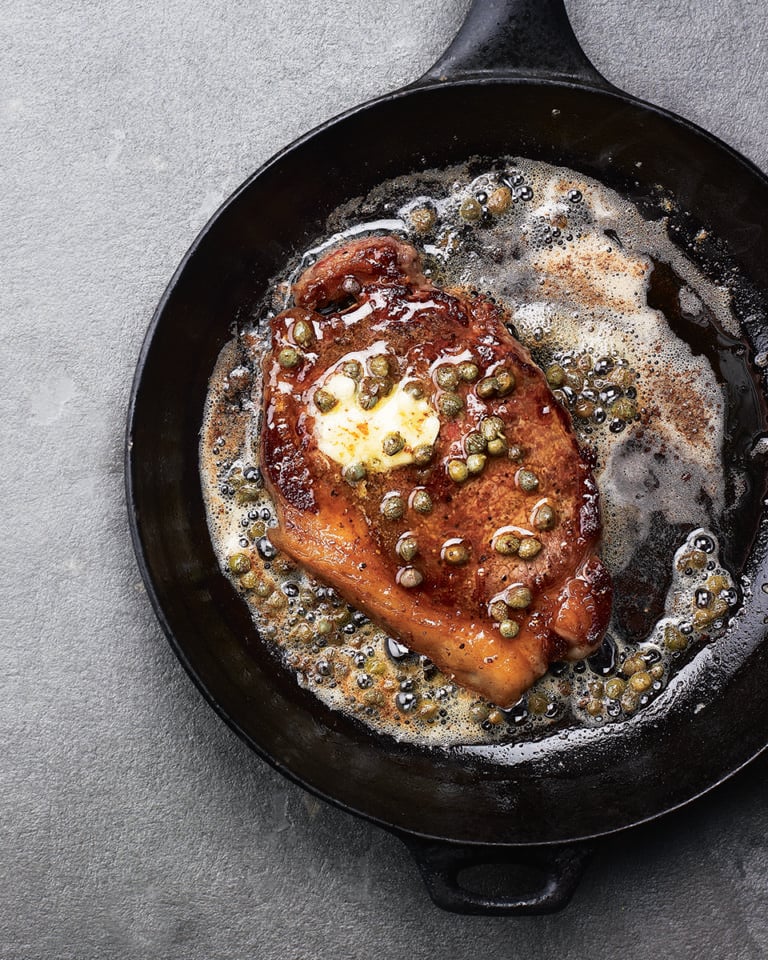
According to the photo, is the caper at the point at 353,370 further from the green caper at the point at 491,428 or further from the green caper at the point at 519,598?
the green caper at the point at 519,598

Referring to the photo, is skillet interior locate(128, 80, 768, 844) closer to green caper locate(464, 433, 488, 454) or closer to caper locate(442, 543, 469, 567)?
caper locate(442, 543, 469, 567)

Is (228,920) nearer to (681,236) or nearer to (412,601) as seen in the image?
(412,601)

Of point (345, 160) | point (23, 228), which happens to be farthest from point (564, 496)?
point (23, 228)

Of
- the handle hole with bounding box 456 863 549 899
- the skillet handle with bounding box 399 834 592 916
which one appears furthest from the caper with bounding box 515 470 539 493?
the handle hole with bounding box 456 863 549 899

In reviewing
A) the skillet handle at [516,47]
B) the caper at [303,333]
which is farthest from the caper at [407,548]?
the skillet handle at [516,47]

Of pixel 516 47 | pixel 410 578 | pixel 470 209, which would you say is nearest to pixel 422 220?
pixel 470 209

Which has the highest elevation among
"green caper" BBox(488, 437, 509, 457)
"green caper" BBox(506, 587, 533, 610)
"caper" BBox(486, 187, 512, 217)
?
"caper" BBox(486, 187, 512, 217)
